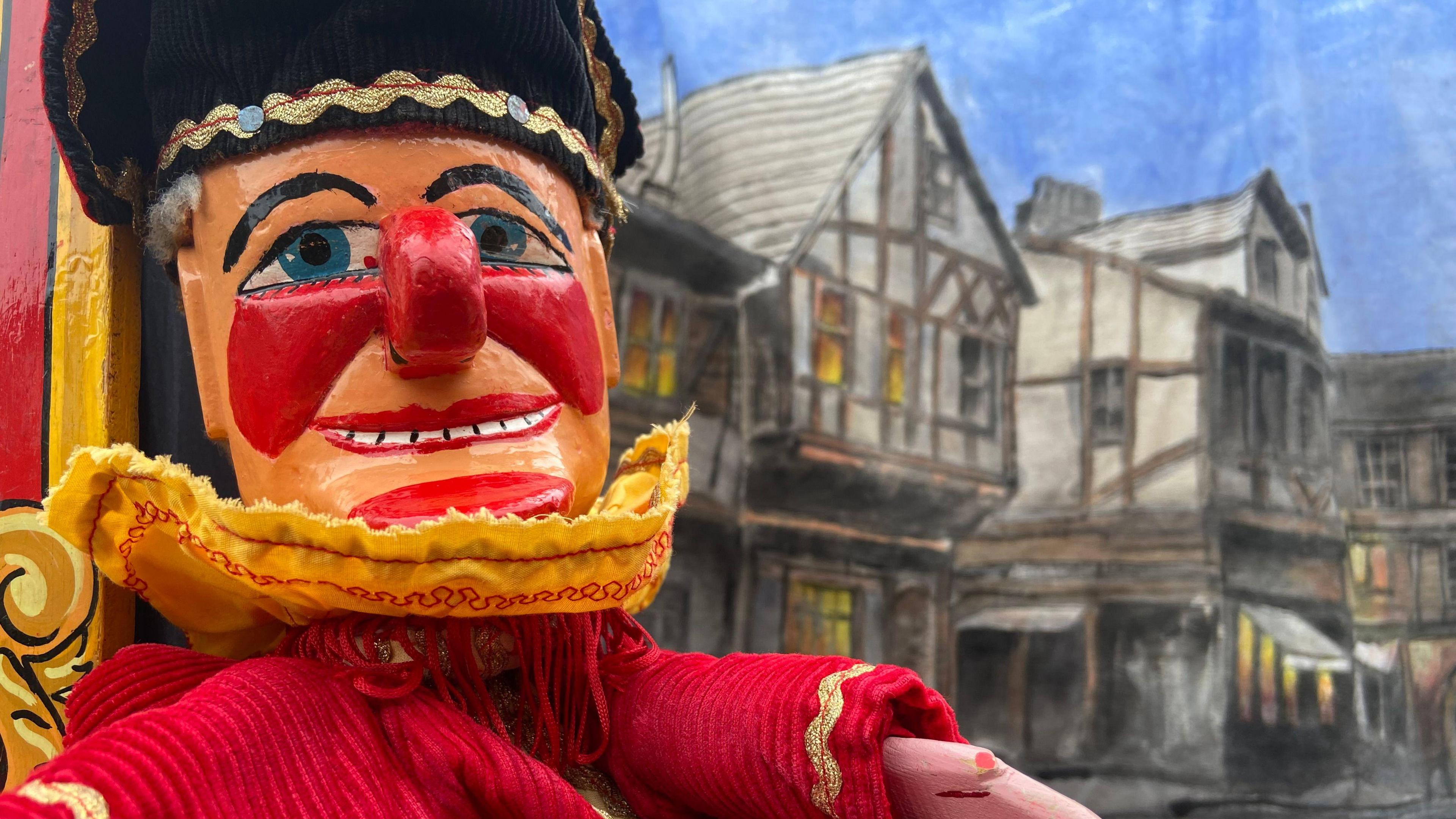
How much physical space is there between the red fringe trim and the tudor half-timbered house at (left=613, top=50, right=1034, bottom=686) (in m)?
1.48

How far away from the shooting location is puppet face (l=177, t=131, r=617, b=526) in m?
0.87

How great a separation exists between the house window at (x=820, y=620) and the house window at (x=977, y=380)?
579 mm

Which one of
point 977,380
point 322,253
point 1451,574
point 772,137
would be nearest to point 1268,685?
point 1451,574

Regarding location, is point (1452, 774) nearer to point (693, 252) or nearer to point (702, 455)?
point (702, 455)

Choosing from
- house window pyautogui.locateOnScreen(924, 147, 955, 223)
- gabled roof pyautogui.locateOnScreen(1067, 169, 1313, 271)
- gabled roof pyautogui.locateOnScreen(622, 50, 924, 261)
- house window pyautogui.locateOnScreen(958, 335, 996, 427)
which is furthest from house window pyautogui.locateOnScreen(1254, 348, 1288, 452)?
gabled roof pyautogui.locateOnScreen(622, 50, 924, 261)

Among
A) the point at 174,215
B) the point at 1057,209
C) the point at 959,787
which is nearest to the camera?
the point at 959,787

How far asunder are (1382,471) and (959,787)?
2.30 m

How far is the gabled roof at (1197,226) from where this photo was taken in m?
2.56

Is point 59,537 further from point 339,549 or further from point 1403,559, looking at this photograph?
point 1403,559

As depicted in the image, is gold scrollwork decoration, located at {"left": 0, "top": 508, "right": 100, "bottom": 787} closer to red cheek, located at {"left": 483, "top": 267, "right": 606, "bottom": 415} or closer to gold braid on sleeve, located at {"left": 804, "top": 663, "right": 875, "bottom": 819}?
red cheek, located at {"left": 483, "top": 267, "right": 606, "bottom": 415}

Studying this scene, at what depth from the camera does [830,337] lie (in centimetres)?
263

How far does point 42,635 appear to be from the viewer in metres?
1.16

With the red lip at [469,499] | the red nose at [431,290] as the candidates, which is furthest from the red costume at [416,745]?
the red nose at [431,290]

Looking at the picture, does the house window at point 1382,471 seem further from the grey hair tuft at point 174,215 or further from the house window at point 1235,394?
the grey hair tuft at point 174,215
